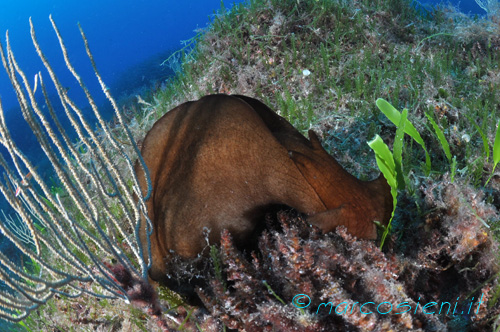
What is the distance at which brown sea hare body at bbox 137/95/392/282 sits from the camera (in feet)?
6.61

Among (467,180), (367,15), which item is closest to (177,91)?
(367,15)

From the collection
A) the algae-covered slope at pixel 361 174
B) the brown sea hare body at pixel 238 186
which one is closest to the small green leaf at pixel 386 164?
the brown sea hare body at pixel 238 186

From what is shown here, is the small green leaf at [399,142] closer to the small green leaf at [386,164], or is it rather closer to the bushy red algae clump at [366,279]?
the small green leaf at [386,164]

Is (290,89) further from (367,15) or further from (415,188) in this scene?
(415,188)

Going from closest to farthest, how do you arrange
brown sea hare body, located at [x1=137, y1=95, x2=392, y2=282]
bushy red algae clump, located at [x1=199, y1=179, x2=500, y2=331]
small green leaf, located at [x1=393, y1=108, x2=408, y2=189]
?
bushy red algae clump, located at [x1=199, y1=179, x2=500, y2=331]
brown sea hare body, located at [x1=137, y1=95, x2=392, y2=282]
small green leaf, located at [x1=393, y1=108, x2=408, y2=189]

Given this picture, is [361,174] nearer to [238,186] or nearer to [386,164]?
[386,164]

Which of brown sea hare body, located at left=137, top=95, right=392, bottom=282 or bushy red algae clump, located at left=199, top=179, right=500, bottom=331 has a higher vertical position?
brown sea hare body, located at left=137, top=95, right=392, bottom=282

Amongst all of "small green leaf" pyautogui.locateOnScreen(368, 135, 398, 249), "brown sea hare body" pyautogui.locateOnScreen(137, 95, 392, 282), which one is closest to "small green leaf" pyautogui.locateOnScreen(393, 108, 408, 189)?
"small green leaf" pyautogui.locateOnScreen(368, 135, 398, 249)

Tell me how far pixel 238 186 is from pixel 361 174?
1.26m

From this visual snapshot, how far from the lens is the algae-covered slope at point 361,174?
1.83m

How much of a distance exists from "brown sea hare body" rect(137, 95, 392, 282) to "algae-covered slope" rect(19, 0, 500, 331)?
14cm

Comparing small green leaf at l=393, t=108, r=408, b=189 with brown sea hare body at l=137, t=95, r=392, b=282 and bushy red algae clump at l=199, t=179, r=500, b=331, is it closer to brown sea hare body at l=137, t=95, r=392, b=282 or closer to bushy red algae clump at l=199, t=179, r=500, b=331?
brown sea hare body at l=137, t=95, r=392, b=282

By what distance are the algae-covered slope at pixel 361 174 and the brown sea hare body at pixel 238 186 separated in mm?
139

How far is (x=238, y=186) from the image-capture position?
2039mm
